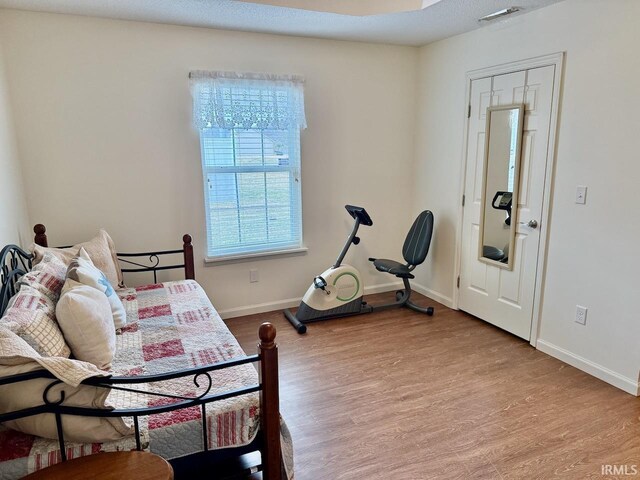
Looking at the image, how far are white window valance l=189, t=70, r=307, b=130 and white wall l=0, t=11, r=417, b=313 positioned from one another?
0.11 m

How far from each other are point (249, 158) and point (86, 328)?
2.22 meters

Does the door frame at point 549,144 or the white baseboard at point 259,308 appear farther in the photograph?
the white baseboard at point 259,308

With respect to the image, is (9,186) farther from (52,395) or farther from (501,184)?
(501,184)

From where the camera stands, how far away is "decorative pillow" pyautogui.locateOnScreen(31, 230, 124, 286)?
270 centimetres

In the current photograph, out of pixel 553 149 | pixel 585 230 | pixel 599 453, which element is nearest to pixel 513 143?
pixel 553 149

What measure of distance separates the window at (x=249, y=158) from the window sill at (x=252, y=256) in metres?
0.02

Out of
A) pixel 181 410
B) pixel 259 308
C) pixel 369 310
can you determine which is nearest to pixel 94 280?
pixel 181 410

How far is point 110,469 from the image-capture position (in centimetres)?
128

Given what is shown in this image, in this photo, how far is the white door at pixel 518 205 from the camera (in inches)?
120

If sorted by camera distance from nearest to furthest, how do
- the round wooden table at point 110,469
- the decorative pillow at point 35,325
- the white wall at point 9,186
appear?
the round wooden table at point 110,469
the decorative pillow at point 35,325
the white wall at point 9,186

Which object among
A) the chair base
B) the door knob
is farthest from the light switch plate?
the chair base

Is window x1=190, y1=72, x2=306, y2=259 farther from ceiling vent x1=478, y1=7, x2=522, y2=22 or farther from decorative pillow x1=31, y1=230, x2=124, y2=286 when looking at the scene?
ceiling vent x1=478, y1=7, x2=522, y2=22

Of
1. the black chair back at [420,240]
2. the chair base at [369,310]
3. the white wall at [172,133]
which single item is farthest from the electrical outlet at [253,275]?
the black chair back at [420,240]

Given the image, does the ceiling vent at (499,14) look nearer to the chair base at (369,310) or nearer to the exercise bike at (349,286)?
the exercise bike at (349,286)
